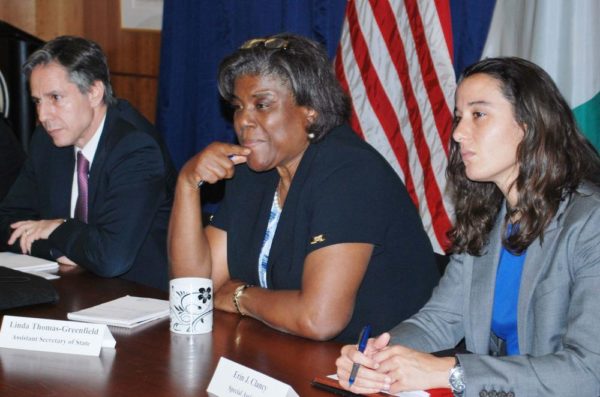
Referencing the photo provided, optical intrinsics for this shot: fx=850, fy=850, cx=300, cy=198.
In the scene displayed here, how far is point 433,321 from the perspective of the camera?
2145mm

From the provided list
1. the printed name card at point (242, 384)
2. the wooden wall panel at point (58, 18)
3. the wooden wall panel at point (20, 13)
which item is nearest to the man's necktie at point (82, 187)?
the printed name card at point (242, 384)

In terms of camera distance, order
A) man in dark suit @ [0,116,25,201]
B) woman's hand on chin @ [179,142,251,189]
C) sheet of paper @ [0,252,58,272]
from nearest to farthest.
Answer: woman's hand on chin @ [179,142,251,189] → sheet of paper @ [0,252,58,272] → man in dark suit @ [0,116,25,201]

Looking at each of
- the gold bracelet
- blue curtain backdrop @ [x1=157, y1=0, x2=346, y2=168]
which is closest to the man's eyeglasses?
the gold bracelet

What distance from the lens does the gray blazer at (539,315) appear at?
1.75m

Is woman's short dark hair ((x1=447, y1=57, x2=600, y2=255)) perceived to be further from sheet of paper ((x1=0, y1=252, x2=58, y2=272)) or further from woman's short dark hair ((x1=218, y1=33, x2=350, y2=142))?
sheet of paper ((x1=0, y1=252, x2=58, y2=272))

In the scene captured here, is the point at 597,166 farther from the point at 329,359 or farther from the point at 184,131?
the point at 184,131

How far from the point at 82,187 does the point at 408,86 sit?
141 centimetres

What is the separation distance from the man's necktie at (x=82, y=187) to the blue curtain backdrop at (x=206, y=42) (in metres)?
1.27

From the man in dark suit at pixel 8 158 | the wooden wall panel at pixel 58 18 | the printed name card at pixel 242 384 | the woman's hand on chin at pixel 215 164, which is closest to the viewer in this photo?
the printed name card at pixel 242 384

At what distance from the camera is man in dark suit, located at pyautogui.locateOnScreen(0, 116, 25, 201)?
394cm

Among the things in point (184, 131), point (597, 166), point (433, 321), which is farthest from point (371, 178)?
point (184, 131)

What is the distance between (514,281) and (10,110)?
142 inches

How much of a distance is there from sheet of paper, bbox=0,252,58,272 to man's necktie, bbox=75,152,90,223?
0.98ft

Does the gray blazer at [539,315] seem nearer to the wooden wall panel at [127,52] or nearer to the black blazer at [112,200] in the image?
the black blazer at [112,200]
